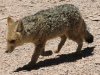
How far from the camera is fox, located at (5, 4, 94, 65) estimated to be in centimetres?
998

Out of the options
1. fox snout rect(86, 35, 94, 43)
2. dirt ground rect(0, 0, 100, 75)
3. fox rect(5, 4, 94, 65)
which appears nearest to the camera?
dirt ground rect(0, 0, 100, 75)

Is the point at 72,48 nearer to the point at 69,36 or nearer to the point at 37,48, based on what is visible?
the point at 69,36

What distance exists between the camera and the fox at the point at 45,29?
998 cm

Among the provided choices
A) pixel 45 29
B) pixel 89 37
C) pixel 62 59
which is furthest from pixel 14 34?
pixel 89 37

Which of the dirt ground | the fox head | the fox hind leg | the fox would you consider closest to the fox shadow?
the dirt ground

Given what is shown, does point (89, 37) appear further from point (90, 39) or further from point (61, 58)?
point (61, 58)

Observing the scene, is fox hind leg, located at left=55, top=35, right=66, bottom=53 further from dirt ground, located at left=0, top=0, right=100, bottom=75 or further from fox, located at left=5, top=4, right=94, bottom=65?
dirt ground, located at left=0, top=0, right=100, bottom=75

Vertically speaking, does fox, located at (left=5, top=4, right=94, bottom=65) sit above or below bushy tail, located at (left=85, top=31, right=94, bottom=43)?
above

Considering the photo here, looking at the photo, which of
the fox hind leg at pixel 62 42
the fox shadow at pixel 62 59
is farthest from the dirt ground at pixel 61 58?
the fox hind leg at pixel 62 42

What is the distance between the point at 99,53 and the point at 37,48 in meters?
1.44

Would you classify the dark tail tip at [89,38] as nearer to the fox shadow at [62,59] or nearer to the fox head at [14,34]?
the fox shadow at [62,59]

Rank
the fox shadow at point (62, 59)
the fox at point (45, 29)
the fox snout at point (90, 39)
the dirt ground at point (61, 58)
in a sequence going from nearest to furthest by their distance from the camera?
the dirt ground at point (61, 58) → the fox at point (45, 29) → the fox shadow at point (62, 59) → the fox snout at point (90, 39)

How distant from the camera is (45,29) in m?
10.3

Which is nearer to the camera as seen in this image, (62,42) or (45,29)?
(45,29)
